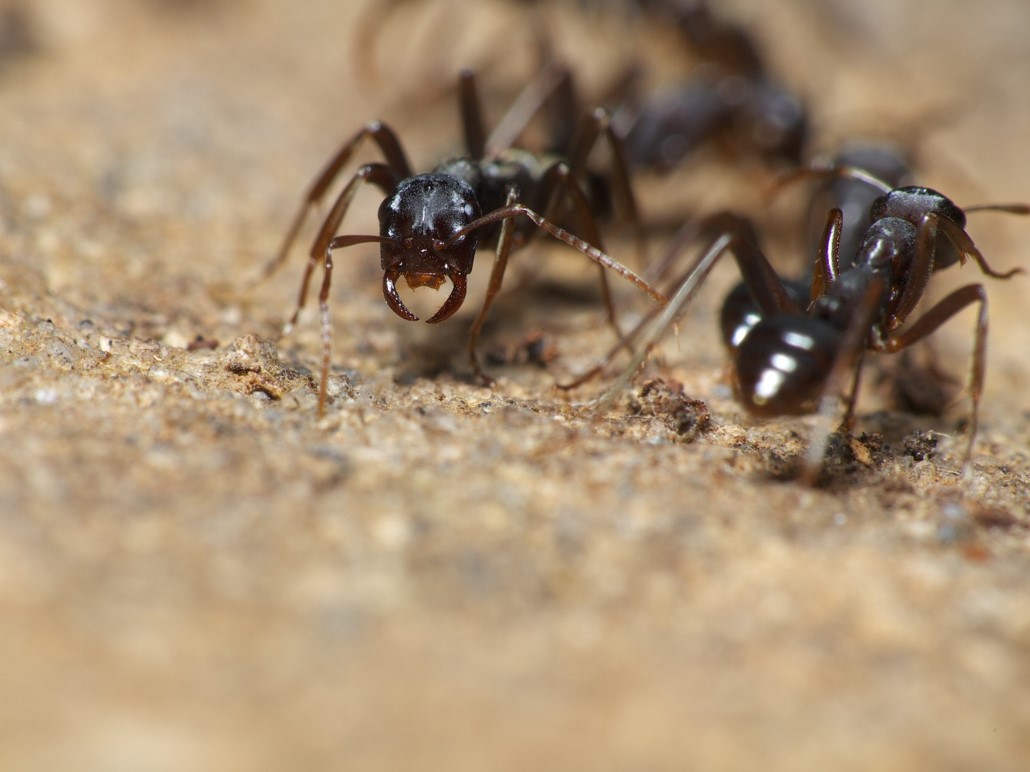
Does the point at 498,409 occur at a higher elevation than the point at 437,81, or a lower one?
lower

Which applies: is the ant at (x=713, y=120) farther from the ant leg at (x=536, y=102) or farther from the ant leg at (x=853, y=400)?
the ant leg at (x=853, y=400)

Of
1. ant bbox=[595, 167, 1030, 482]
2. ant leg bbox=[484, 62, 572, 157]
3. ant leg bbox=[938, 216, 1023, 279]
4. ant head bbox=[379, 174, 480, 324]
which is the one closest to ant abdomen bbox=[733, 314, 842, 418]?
ant bbox=[595, 167, 1030, 482]

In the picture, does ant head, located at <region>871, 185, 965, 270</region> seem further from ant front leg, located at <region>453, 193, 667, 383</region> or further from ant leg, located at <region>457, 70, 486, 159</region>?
ant leg, located at <region>457, 70, 486, 159</region>

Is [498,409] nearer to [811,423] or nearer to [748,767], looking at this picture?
[811,423]

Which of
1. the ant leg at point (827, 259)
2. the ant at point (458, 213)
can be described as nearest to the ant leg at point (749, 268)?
the ant leg at point (827, 259)

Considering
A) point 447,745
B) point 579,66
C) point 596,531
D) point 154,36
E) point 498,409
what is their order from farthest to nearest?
point 579,66 → point 154,36 → point 498,409 → point 596,531 → point 447,745

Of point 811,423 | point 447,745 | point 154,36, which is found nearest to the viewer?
point 447,745

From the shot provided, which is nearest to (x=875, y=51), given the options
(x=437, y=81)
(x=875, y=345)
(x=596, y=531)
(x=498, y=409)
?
(x=437, y=81)
